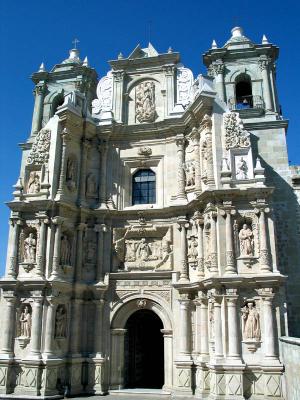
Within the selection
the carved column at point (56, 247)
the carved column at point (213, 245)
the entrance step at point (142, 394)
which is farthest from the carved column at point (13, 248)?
the carved column at point (213, 245)

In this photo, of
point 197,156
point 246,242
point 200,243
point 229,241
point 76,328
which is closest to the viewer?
point 229,241

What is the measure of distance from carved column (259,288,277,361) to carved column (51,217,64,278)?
26.9 ft

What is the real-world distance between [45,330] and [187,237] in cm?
702

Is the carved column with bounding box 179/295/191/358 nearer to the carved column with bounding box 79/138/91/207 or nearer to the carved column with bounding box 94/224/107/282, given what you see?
the carved column with bounding box 94/224/107/282

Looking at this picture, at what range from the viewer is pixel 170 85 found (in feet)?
69.7

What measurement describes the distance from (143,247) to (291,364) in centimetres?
825

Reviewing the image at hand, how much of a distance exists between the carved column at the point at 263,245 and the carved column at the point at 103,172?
7294 mm

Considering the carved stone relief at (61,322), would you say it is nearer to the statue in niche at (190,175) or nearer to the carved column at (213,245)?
the carved column at (213,245)

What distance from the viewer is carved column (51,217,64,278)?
1747cm

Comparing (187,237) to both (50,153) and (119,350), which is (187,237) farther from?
(50,153)

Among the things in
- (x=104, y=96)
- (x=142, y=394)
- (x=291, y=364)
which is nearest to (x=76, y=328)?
(x=142, y=394)

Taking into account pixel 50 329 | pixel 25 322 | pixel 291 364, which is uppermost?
pixel 25 322

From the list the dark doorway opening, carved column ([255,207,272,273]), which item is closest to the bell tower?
carved column ([255,207,272,273])

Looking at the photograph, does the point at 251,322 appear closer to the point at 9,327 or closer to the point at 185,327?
the point at 185,327
